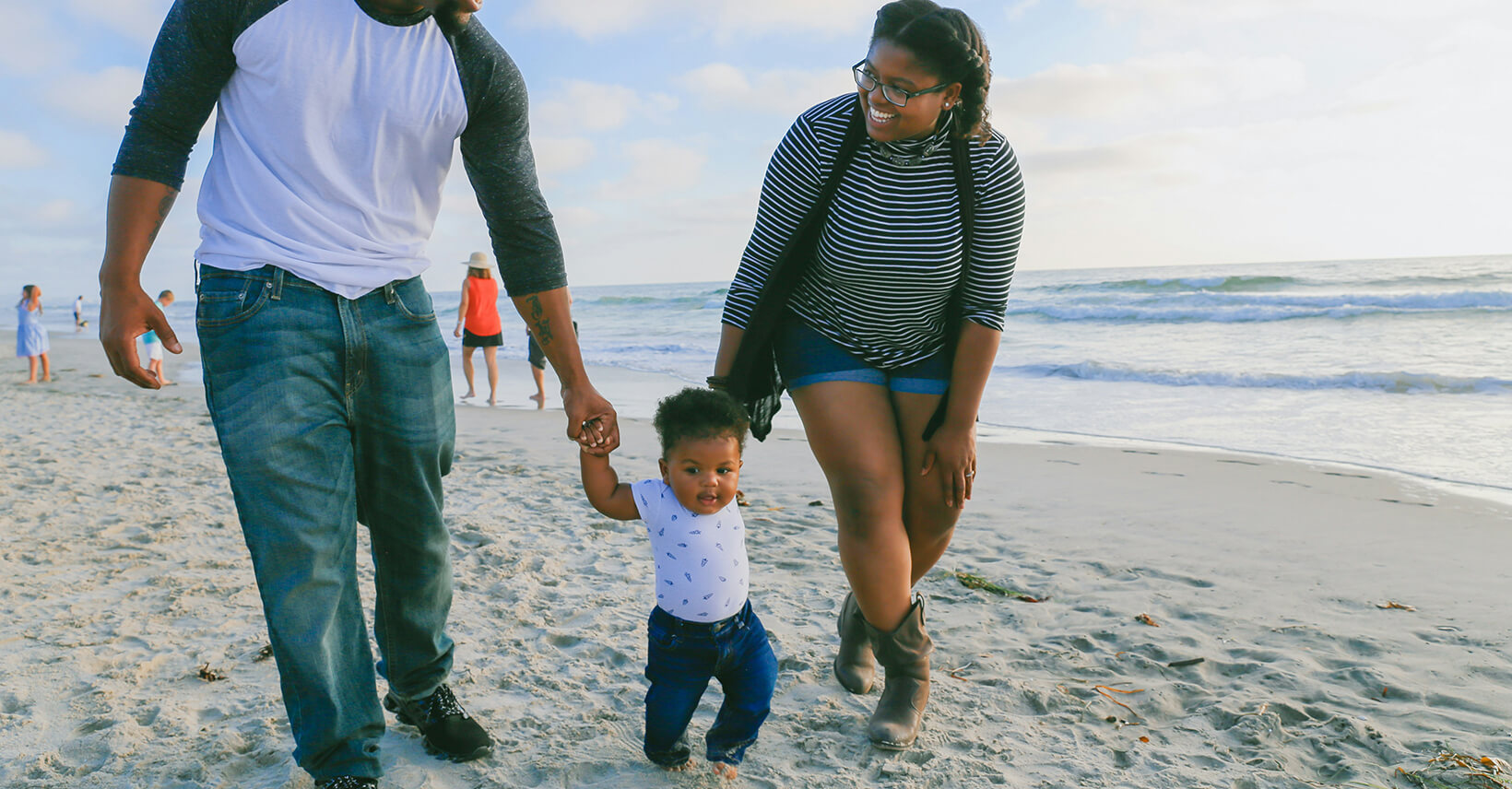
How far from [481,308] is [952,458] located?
7866 millimetres

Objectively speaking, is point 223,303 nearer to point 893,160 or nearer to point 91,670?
point 893,160

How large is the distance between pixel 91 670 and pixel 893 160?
9.77 feet

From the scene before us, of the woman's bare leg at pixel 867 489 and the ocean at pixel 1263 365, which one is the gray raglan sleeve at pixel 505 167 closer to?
the woman's bare leg at pixel 867 489

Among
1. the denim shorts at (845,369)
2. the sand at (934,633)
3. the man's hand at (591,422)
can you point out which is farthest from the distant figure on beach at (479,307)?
the man's hand at (591,422)

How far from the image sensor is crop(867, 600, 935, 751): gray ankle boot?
2637 millimetres

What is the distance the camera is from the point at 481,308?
968cm

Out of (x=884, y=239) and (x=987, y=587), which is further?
(x=987, y=587)

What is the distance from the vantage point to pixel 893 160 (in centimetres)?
253

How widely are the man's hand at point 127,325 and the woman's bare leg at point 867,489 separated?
153 centimetres

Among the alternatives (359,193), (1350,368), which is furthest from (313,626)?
(1350,368)

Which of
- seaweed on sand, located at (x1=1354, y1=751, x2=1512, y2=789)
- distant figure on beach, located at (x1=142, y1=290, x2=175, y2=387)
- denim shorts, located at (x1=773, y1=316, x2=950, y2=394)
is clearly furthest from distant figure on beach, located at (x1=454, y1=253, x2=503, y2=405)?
seaweed on sand, located at (x1=1354, y1=751, x2=1512, y2=789)

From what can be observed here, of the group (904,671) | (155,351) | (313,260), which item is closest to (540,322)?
(313,260)

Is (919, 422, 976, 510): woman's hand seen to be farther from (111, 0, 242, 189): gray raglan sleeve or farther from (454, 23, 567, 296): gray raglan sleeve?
(111, 0, 242, 189): gray raglan sleeve

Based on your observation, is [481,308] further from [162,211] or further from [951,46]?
[951,46]
